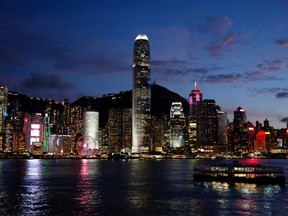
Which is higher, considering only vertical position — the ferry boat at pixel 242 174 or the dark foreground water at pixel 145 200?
the ferry boat at pixel 242 174

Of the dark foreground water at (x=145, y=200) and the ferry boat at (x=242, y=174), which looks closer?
the dark foreground water at (x=145, y=200)

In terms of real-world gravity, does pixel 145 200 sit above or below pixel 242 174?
below

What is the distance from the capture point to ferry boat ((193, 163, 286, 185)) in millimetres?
112625

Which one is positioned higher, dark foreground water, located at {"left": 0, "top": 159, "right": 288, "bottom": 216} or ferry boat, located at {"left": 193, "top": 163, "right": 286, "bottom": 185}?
ferry boat, located at {"left": 193, "top": 163, "right": 286, "bottom": 185}

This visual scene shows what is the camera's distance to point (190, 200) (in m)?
81.0

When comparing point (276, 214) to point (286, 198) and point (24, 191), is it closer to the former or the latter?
point (286, 198)

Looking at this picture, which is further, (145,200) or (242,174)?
(242,174)

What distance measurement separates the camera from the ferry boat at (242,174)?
113 metres

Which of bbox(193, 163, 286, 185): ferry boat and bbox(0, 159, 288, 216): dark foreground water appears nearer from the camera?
bbox(0, 159, 288, 216): dark foreground water

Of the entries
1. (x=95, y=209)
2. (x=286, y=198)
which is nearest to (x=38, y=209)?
(x=95, y=209)

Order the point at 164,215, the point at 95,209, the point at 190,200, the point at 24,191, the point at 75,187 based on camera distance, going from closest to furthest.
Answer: the point at 164,215
the point at 95,209
the point at 190,200
the point at 24,191
the point at 75,187

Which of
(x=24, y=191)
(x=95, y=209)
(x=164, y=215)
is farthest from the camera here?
(x=24, y=191)

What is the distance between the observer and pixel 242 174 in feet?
381

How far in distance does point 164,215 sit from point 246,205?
17.0 meters
